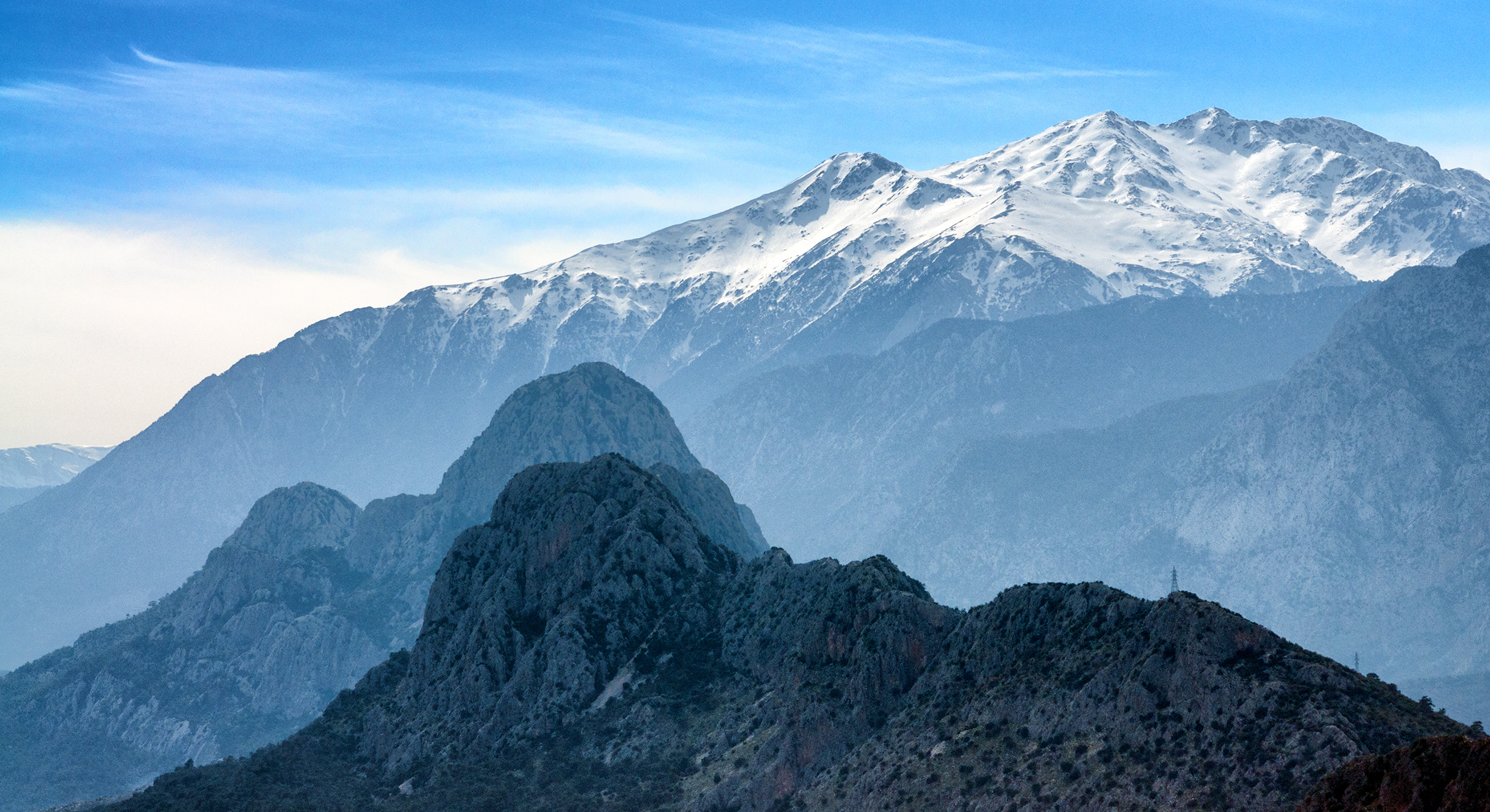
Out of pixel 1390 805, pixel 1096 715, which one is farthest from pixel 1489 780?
pixel 1096 715

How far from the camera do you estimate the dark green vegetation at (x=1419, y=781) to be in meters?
113

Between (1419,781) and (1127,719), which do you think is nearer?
(1419,781)

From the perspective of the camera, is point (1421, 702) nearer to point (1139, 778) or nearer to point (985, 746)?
point (1139, 778)

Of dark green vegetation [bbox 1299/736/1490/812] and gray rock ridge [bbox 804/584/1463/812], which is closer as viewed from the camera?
dark green vegetation [bbox 1299/736/1490/812]

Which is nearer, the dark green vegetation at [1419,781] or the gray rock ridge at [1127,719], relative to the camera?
the dark green vegetation at [1419,781]

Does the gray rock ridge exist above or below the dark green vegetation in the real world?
above

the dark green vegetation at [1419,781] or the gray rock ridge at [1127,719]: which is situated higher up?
the gray rock ridge at [1127,719]

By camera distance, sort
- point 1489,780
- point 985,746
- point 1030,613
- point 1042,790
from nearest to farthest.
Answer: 1. point 1489,780
2. point 1042,790
3. point 985,746
4. point 1030,613

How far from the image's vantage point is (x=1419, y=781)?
118 metres

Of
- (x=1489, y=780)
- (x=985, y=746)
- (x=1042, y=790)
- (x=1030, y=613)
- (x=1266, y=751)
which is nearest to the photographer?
(x=1489, y=780)

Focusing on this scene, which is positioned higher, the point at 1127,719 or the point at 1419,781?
the point at 1127,719

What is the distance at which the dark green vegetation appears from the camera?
113250mm

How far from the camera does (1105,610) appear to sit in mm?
187625

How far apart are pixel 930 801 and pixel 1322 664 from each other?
143 feet
